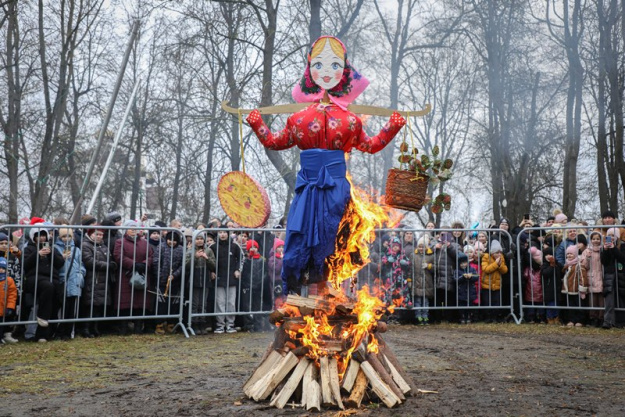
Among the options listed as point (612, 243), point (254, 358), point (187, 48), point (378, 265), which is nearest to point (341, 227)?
point (254, 358)

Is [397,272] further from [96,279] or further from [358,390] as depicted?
[358,390]

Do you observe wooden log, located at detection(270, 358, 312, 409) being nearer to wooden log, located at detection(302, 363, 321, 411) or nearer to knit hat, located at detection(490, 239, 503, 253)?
wooden log, located at detection(302, 363, 321, 411)

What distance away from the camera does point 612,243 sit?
10.5 meters

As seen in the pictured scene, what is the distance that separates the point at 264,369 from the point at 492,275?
7.30 m

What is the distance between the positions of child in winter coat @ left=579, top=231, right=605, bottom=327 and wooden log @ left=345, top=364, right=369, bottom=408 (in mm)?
6925

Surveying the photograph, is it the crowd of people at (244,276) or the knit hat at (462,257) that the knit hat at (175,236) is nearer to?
the crowd of people at (244,276)

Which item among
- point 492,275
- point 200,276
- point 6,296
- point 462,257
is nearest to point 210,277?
point 200,276

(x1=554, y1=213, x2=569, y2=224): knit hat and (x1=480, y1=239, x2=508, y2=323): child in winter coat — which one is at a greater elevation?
(x1=554, y1=213, x2=569, y2=224): knit hat

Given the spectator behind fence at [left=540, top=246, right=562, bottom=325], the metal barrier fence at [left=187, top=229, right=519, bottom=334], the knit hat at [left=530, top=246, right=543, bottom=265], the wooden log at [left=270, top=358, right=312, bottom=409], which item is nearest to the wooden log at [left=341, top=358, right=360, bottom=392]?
the wooden log at [left=270, top=358, right=312, bottom=409]

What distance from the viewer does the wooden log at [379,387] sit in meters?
4.87

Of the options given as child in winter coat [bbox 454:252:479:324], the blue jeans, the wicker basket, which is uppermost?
the wicker basket

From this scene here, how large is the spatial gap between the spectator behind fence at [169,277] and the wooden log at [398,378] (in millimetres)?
5516

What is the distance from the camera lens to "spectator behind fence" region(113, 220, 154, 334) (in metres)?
9.83

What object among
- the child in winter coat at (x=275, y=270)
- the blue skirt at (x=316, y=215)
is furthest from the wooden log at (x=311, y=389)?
the child in winter coat at (x=275, y=270)
